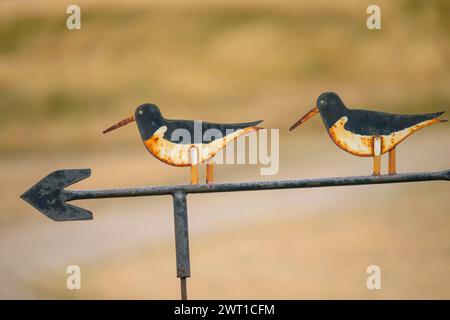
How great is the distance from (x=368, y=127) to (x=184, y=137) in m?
0.25

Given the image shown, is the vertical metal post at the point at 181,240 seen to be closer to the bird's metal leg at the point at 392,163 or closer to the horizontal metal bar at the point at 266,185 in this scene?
the horizontal metal bar at the point at 266,185

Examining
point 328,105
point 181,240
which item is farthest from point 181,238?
point 328,105

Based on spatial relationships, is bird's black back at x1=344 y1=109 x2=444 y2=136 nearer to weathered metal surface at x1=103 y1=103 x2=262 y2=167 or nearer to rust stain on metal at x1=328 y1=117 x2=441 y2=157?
rust stain on metal at x1=328 y1=117 x2=441 y2=157

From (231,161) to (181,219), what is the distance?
27 cm

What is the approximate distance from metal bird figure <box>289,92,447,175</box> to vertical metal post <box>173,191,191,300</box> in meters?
0.19

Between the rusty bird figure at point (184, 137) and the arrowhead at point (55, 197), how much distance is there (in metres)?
0.12

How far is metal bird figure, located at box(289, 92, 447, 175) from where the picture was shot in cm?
124

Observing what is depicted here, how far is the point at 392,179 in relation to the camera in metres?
1.23

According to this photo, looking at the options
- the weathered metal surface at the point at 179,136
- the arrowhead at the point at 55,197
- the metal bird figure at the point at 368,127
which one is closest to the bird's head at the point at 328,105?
the metal bird figure at the point at 368,127

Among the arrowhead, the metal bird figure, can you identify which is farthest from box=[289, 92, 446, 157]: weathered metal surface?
the arrowhead

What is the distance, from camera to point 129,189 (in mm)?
1223

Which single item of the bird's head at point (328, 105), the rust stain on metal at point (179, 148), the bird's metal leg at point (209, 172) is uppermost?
the bird's head at point (328, 105)

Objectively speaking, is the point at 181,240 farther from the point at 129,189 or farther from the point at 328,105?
the point at 328,105

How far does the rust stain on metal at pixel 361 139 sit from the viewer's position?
124 cm
